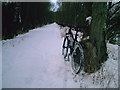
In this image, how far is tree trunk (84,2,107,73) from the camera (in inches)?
158

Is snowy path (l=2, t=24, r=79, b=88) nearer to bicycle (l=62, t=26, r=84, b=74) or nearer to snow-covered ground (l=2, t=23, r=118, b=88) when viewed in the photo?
snow-covered ground (l=2, t=23, r=118, b=88)

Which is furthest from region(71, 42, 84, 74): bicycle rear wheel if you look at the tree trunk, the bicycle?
the tree trunk

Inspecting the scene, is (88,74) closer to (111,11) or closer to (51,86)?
(51,86)

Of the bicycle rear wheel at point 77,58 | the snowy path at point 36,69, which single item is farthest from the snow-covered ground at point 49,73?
the bicycle rear wheel at point 77,58

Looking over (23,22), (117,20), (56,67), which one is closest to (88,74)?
(56,67)

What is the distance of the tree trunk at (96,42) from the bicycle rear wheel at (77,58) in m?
0.13

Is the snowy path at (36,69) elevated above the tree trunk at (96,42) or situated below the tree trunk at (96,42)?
below

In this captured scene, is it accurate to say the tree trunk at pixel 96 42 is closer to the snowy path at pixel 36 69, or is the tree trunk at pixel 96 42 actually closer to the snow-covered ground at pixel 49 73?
the snow-covered ground at pixel 49 73

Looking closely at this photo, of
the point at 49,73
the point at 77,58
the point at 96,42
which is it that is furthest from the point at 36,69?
the point at 96,42

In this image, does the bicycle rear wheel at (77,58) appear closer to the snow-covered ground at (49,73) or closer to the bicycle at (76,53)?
the bicycle at (76,53)

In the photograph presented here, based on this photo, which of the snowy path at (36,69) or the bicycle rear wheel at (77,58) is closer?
the snowy path at (36,69)

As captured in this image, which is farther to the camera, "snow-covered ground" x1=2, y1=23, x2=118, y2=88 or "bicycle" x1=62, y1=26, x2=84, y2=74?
"bicycle" x1=62, y1=26, x2=84, y2=74

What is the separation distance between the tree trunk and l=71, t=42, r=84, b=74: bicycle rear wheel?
0.41 feet

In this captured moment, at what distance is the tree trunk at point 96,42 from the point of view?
401 centimetres
